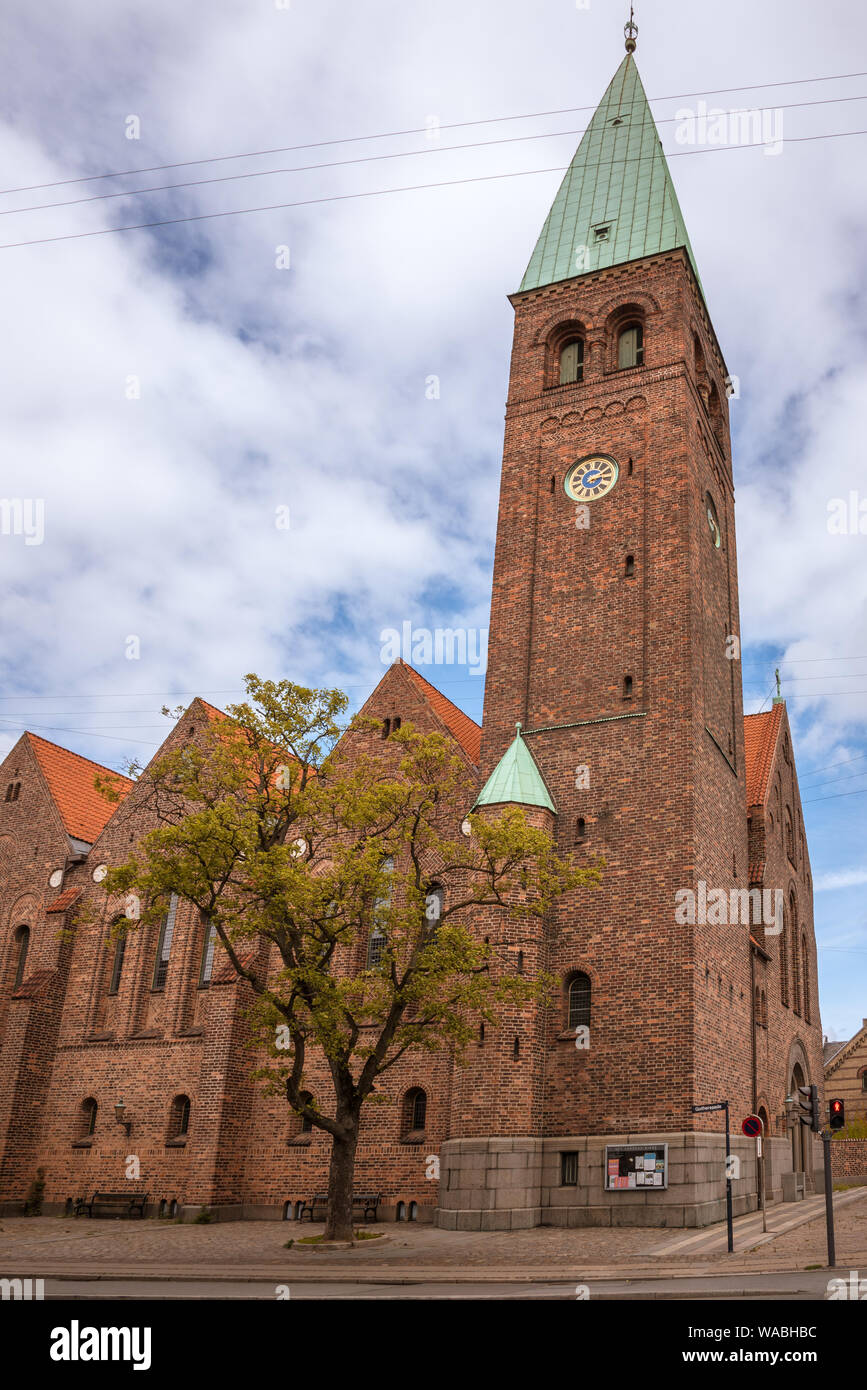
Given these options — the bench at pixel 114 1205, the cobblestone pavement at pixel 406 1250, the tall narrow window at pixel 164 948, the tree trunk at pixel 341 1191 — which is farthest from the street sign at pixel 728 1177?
the tall narrow window at pixel 164 948

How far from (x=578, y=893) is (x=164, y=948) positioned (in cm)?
1269

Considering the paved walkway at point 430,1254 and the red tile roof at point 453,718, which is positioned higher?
the red tile roof at point 453,718

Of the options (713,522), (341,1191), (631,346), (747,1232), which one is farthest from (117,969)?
(631,346)

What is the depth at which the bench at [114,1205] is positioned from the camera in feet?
92.6

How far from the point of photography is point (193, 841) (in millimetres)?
20422

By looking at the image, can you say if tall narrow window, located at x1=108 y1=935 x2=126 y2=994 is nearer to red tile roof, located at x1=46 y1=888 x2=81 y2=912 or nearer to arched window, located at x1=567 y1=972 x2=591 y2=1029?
red tile roof, located at x1=46 y1=888 x2=81 y2=912

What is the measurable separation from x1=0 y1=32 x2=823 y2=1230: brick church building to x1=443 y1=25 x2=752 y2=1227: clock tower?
80 mm

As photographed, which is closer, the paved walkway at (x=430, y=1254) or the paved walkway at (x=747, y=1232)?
the paved walkway at (x=430, y=1254)

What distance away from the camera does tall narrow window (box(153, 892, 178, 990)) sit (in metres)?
31.5

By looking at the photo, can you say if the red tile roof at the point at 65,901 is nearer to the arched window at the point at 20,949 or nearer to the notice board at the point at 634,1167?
the arched window at the point at 20,949

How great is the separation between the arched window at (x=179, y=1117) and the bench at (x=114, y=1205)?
5.29 feet

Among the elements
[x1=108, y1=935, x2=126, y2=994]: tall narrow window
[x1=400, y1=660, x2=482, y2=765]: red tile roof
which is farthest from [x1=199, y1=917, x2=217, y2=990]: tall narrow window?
[x1=400, y1=660, x2=482, y2=765]: red tile roof

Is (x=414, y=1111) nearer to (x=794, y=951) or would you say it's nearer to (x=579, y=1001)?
(x=579, y=1001)

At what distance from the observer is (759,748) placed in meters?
36.8
